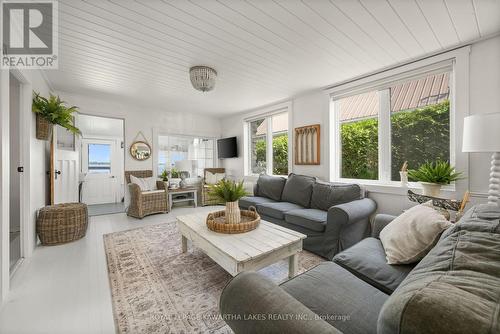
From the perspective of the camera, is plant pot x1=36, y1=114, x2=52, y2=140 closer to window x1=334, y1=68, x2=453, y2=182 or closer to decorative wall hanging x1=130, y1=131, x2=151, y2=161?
decorative wall hanging x1=130, y1=131, x2=151, y2=161

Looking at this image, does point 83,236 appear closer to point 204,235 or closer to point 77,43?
point 204,235

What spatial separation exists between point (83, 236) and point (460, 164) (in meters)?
4.90

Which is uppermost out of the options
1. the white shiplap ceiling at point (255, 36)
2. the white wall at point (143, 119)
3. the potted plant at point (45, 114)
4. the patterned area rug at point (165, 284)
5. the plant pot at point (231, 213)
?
the white shiplap ceiling at point (255, 36)

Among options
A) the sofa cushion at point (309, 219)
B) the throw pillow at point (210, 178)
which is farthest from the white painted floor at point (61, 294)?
the throw pillow at point (210, 178)

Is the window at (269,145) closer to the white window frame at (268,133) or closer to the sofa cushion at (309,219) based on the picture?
the white window frame at (268,133)

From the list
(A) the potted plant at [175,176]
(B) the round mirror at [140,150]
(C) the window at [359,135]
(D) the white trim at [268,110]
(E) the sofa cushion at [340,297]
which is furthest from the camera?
(A) the potted plant at [175,176]

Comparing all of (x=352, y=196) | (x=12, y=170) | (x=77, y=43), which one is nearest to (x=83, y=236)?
(x=12, y=170)

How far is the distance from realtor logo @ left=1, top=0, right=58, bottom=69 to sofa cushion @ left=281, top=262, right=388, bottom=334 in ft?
8.94

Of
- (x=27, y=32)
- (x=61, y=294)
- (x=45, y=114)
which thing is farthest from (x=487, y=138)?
(x=45, y=114)

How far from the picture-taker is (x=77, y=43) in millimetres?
2074

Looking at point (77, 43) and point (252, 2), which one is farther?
point (77, 43)

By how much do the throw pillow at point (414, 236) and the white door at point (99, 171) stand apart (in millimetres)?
6507

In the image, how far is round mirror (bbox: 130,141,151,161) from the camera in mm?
4402

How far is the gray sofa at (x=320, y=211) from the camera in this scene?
221 centimetres
